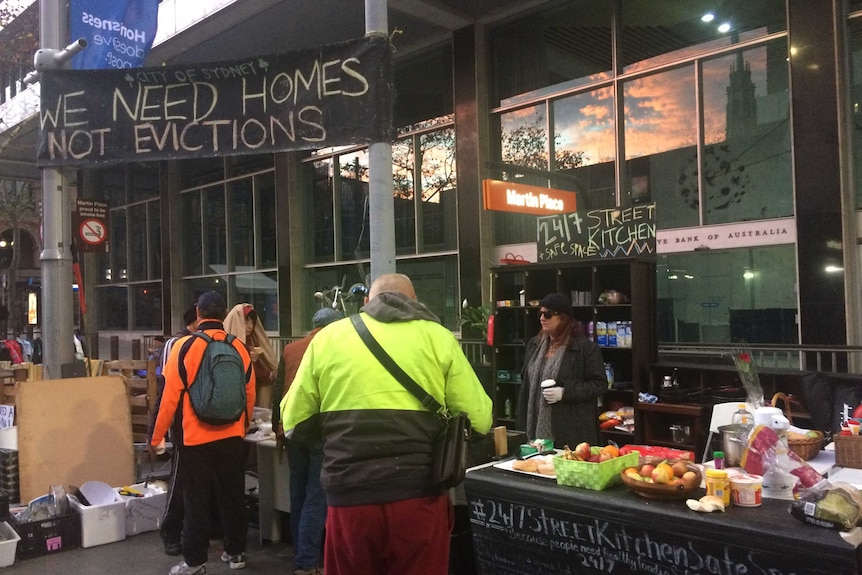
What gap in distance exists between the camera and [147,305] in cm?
2031

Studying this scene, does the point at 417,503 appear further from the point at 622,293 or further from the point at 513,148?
the point at 513,148

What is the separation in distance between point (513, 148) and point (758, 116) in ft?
12.8

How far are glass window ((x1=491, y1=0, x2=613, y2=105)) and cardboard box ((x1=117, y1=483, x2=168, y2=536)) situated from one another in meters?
8.29

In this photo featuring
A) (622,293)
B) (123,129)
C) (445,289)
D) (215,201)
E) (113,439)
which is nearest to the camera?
(123,129)

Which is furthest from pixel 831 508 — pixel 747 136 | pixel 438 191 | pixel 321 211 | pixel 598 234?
pixel 321 211

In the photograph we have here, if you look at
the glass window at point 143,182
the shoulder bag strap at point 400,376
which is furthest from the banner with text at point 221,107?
the glass window at point 143,182

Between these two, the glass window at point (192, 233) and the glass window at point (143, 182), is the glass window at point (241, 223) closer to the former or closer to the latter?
the glass window at point (192, 233)

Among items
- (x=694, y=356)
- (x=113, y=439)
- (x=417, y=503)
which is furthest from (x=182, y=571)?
(x=694, y=356)

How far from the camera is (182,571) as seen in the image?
4.77m

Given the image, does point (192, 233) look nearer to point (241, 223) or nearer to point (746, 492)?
point (241, 223)

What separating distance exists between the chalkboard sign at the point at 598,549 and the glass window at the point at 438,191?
8814mm

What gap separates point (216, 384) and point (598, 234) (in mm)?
4533

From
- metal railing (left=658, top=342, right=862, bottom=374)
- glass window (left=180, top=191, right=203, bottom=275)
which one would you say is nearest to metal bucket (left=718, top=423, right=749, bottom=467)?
metal railing (left=658, top=342, right=862, bottom=374)

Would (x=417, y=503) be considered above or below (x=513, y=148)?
below
